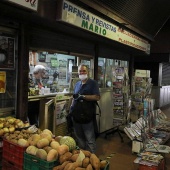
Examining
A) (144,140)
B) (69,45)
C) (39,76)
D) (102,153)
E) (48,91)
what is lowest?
(102,153)

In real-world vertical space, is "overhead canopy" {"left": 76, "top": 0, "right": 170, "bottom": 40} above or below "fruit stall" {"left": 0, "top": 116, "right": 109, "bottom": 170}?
above

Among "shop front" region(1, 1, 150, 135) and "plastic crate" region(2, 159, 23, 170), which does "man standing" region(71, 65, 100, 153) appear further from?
"plastic crate" region(2, 159, 23, 170)

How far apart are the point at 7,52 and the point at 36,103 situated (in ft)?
4.61

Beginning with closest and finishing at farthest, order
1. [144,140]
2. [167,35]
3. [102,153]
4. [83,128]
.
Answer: [83,128], [144,140], [102,153], [167,35]

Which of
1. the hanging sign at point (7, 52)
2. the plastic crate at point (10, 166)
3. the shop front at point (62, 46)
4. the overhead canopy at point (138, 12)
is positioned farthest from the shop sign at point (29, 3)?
the plastic crate at point (10, 166)

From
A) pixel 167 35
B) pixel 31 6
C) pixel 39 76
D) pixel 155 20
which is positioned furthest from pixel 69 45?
pixel 167 35

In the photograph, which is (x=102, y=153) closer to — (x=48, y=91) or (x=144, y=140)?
(x=144, y=140)

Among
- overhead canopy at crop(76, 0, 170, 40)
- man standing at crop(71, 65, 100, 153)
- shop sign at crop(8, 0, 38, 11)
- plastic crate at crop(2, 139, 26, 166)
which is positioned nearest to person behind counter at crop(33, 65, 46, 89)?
man standing at crop(71, 65, 100, 153)

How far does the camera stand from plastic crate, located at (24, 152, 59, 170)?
2.37 meters

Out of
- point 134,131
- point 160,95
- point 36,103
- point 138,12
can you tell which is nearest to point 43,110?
point 36,103

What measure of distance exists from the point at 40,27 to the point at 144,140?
2856 mm

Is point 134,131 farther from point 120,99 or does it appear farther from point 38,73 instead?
point 38,73

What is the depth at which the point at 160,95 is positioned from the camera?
1209 centimetres

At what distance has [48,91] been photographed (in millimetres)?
5289
